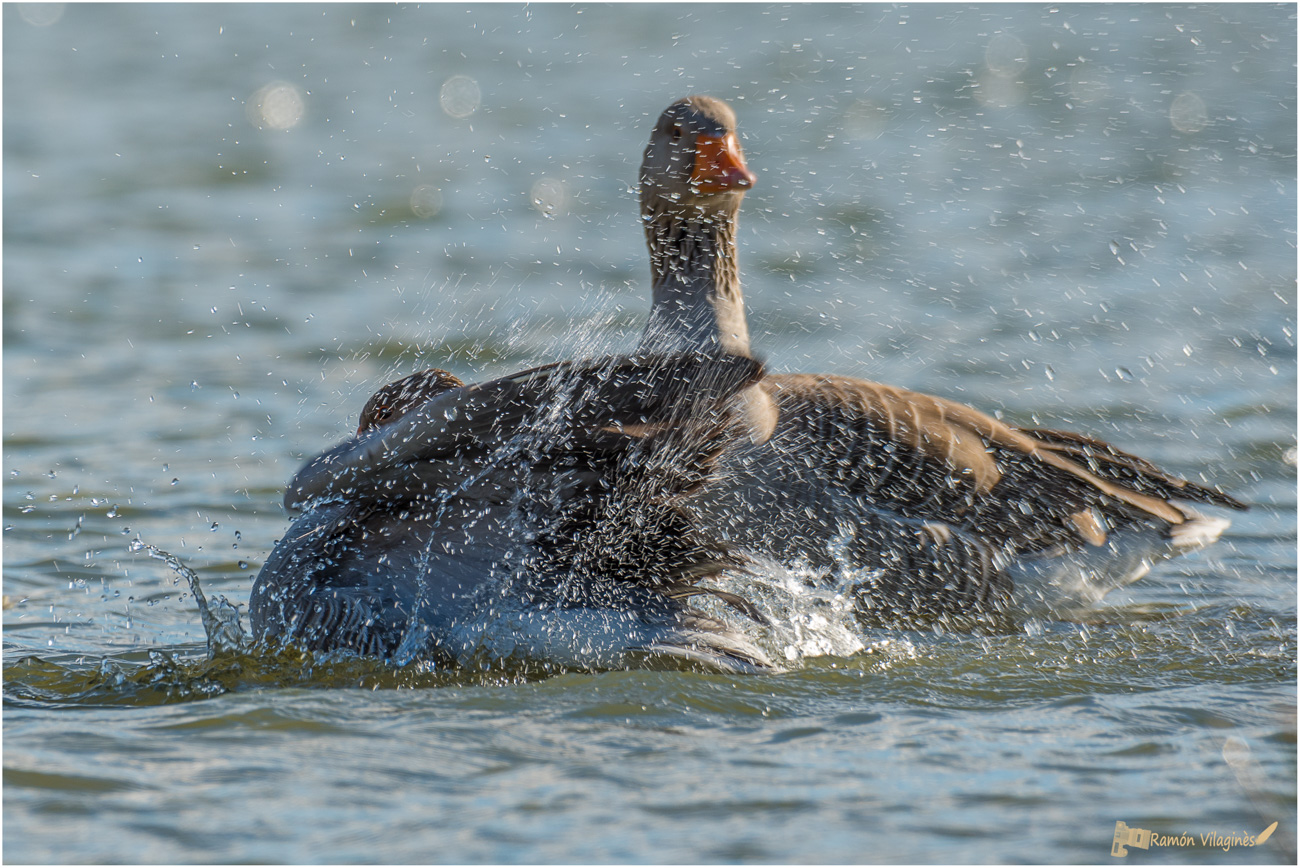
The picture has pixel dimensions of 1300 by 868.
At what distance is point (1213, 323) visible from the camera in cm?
920

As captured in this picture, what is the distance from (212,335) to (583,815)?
662 centimetres

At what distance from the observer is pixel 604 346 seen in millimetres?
6660

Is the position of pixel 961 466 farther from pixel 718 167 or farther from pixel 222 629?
pixel 222 629

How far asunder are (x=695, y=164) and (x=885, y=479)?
1.50 m

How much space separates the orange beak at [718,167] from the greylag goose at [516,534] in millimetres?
1609

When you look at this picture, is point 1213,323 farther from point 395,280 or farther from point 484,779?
point 484,779

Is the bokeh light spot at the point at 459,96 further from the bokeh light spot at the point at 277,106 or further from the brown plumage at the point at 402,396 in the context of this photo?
the brown plumage at the point at 402,396

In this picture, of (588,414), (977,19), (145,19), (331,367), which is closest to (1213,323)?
(331,367)

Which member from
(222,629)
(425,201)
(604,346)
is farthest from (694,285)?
(425,201)

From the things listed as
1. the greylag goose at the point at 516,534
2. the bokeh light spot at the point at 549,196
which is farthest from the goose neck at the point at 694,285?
the bokeh light spot at the point at 549,196

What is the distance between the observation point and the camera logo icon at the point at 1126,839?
10.7ft

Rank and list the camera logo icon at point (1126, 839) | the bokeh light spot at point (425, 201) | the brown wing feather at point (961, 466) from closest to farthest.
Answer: the camera logo icon at point (1126, 839) → the brown wing feather at point (961, 466) → the bokeh light spot at point (425, 201)

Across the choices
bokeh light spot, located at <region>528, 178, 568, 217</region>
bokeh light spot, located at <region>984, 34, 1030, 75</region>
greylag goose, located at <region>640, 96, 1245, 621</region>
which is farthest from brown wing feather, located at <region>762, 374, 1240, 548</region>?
bokeh light spot, located at <region>984, 34, 1030, 75</region>

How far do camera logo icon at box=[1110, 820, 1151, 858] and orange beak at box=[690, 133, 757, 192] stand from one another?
3080mm
